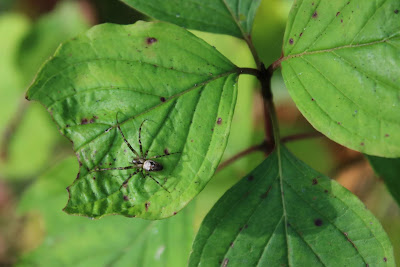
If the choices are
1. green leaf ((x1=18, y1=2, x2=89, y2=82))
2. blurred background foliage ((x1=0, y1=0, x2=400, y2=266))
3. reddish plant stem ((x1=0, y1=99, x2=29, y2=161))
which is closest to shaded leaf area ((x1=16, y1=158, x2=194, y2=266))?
blurred background foliage ((x1=0, y1=0, x2=400, y2=266))

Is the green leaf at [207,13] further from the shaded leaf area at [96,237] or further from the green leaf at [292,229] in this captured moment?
the shaded leaf area at [96,237]

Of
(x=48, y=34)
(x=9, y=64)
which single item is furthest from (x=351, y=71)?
(x=9, y=64)

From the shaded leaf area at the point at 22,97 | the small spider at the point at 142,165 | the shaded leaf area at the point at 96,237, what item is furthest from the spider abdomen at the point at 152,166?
the shaded leaf area at the point at 22,97

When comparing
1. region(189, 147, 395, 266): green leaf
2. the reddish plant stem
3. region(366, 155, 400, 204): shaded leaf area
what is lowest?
region(189, 147, 395, 266): green leaf

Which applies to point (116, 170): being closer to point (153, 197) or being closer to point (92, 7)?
point (153, 197)

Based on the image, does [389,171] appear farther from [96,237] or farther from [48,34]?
[48,34]

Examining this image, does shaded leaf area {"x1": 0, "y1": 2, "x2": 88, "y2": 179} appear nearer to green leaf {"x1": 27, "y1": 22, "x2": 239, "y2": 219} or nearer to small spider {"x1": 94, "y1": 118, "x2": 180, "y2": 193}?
green leaf {"x1": 27, "y1": 22, "x2": 239, "y2": 219}

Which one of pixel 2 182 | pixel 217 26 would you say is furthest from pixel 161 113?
pixel 2 182

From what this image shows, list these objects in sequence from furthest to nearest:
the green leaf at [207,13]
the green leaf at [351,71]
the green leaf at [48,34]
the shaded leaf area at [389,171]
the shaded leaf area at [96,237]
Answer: the green leaf at [48,34]
the shaded leaf area at [96,237]
the shaded leaf area at [389,171]
the green leaf at [207,13]
the green leaf at [351,71]
